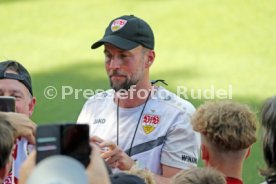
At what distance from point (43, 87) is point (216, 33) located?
8.75 ft

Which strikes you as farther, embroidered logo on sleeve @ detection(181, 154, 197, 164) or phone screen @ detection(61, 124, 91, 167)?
embroidered logo on sleeve @ detection(181, 154, 197, 164)

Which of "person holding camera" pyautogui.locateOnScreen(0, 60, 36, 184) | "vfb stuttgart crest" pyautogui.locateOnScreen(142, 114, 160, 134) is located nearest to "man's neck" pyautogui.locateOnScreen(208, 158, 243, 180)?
"vfb stuttgart crest" pyautogui.locateOnScreen(142, 114, 160, 134)

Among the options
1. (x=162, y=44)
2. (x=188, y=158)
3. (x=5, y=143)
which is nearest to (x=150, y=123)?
(x=188, y=158)

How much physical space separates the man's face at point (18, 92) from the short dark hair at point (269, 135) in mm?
1637

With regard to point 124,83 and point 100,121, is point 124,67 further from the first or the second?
point 100,121

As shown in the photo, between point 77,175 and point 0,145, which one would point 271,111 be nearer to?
point 0,145

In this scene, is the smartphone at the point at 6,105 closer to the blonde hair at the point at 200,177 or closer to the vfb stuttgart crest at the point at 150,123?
the blonde hair at the point at 200,177

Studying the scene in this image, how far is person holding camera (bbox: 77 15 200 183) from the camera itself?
4.25 metres

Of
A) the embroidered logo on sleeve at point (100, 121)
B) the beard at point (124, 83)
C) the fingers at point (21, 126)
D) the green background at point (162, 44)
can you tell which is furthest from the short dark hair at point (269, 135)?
the green background at point (162, 44)

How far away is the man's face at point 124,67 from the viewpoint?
14.4 ft

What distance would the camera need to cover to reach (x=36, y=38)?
10.4 metres

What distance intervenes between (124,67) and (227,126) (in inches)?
44.8

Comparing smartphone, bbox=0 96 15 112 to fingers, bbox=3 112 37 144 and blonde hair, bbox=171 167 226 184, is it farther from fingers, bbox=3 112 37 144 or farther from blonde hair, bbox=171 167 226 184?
blonde hair, bbox=171 167 226 184

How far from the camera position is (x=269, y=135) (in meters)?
2.99
